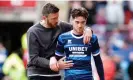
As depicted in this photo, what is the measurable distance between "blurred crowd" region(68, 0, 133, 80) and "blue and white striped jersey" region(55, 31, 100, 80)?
25.2 ft

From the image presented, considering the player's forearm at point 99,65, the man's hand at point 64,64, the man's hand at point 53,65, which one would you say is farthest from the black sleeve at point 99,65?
the man's hand at point 53,65

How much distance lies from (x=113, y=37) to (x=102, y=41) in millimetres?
930

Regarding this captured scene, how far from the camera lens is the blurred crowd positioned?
57.9 ft

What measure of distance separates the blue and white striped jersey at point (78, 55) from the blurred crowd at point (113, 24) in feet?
25.2

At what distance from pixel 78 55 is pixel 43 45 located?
775mm

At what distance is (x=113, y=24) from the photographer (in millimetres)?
18922

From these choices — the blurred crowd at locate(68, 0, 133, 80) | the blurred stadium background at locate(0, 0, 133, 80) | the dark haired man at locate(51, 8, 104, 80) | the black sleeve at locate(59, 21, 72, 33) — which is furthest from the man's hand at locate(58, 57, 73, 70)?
the blurred crowd at locate(68, 0, 133, 80)

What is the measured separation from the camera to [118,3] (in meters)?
18.9

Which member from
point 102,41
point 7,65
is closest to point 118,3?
point 102,41

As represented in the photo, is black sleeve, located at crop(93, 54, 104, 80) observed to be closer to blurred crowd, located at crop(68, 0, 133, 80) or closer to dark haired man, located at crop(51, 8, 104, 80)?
dark haired man, located at crop(51, 8, 104, 80)

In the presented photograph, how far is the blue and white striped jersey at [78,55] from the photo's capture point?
30.0 ft

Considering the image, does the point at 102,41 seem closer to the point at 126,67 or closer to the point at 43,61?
the point at 126,67

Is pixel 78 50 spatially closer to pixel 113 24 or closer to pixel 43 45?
pixel 43 45

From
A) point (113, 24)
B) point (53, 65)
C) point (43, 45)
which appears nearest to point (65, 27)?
point (43, 45)
